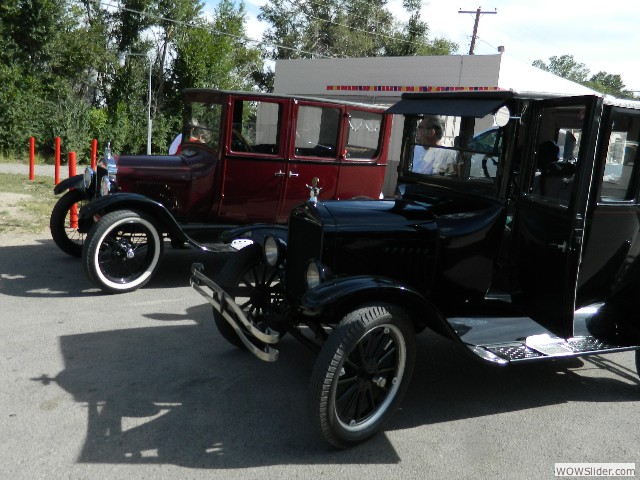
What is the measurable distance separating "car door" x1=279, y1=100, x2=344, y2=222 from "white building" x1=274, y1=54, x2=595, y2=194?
689cm

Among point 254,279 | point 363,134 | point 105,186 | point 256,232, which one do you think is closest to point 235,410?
point 254,279

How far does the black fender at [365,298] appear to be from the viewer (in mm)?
3131

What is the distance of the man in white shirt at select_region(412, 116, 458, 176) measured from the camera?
4367 mm

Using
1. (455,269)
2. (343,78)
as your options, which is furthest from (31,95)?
(455,269)

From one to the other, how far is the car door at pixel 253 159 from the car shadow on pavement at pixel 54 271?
867mm

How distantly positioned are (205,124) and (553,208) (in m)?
4.18

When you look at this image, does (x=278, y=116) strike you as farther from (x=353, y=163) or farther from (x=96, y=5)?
(x=96, y=5)

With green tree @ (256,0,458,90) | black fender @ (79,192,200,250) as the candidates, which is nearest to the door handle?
black fender @ (79,192,200,250)

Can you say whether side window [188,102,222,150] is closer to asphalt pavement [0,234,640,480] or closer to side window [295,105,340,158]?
side window [295,105,340,158]

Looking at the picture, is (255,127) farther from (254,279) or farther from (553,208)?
(553,208)

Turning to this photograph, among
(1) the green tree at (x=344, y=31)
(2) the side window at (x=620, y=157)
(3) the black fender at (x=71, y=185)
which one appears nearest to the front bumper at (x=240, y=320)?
(2) the side window at (x=620, y=157)

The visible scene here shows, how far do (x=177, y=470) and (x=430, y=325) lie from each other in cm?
157

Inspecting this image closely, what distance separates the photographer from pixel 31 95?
19.1 metres

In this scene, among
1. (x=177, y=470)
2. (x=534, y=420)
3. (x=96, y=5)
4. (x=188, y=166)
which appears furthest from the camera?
(x=96, y=5)
